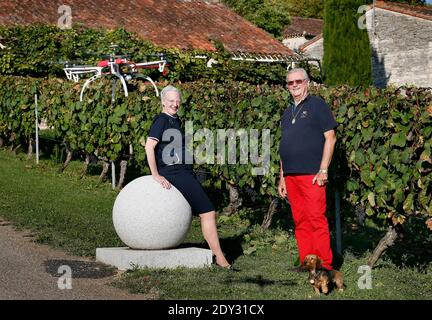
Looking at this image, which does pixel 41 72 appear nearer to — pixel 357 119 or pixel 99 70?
pixel 99 70

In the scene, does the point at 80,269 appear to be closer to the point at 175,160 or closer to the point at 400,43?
the point at 175,160

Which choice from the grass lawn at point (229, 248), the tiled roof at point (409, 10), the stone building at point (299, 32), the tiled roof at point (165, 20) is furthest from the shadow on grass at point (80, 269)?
the stone building at point (299, 32)

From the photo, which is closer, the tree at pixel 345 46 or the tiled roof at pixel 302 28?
the tree at pixel 345 46

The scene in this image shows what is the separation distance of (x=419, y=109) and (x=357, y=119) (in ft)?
2.97

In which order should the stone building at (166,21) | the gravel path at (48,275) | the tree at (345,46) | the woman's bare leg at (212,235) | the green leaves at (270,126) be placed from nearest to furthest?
the gravel path at (48,275), the green leaves at (270,126), the woman's bare leg at (212,235), the stone building at (166,21), the tree at (345,46)

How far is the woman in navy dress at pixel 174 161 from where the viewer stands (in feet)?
26.7

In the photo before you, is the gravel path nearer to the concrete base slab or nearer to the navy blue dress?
the concrete base slab

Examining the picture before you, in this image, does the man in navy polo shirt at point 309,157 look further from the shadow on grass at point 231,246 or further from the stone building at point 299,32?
the stone building at point 299,32

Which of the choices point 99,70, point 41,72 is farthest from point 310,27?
point 99,70

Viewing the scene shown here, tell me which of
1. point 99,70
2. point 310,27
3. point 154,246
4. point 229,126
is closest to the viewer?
point 154,246

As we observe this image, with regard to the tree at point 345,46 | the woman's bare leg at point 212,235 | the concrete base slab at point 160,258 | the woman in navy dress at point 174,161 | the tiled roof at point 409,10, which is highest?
the tiled roof at point 409,10

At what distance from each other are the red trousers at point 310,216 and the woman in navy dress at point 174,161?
100 cm

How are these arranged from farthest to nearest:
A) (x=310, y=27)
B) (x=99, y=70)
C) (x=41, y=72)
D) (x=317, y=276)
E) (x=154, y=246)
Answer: (x=310, y=27) < (x=41, y=72) < (x=99, y=70) < (x=154, y=246) < (x=317, y=276)

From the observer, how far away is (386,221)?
852 centimetres
